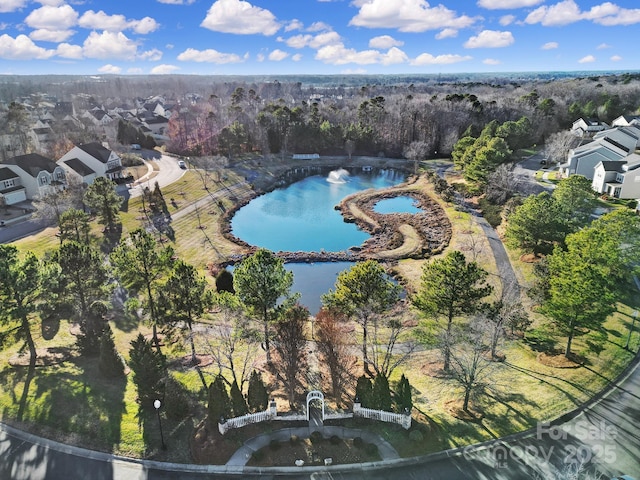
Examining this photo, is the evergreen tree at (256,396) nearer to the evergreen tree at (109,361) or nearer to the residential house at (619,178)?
the evergreen tree at (109,361)

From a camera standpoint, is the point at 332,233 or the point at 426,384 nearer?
the point at 426,384

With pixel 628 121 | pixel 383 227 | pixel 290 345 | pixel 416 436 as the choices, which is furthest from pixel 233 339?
pixel 628 121

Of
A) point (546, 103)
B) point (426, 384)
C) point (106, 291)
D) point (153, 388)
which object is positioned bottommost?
point (426, 384)

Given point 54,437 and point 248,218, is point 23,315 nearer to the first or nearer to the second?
point 54,437

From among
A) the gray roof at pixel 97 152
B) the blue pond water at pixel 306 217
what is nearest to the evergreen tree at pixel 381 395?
the blue pond water at pixel 306 217

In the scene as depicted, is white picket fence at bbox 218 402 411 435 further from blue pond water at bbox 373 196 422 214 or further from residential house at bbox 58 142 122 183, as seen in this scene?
residential house at bbox 58 142 122 183

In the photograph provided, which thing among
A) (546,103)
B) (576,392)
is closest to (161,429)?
(576,392)

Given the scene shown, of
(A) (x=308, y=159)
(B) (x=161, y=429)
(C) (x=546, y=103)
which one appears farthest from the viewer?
(C) (x=546, y=103)
